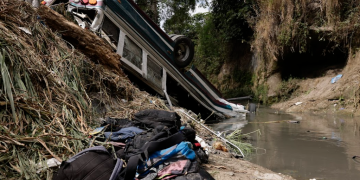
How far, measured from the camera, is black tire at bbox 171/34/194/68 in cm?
529

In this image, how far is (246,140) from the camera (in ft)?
13.1

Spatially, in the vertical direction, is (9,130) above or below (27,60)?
below

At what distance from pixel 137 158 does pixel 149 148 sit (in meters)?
0.12

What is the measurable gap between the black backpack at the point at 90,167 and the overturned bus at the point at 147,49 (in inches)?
109

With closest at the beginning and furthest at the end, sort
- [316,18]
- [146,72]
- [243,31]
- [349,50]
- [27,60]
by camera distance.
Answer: [27,60] < [146,72] < [349,50] < [316,18] < [243,31]

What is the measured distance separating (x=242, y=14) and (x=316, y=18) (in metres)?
3.50

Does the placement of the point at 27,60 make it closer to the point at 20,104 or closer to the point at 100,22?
the point at 20,104

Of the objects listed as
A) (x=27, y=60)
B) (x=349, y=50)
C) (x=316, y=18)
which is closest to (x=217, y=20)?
(x=316, y=18)

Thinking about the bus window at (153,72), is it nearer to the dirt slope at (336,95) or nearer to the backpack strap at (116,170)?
the backpack strap at (116,170)

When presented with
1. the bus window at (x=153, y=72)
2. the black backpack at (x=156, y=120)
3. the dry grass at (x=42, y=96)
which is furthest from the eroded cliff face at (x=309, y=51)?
the dry grass at (x=42, y=96)

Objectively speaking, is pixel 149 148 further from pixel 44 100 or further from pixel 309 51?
pixel 309 51

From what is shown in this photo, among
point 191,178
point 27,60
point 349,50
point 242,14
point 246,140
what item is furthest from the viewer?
point 242,14

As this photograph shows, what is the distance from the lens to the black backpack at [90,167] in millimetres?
1502

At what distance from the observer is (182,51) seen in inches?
220
